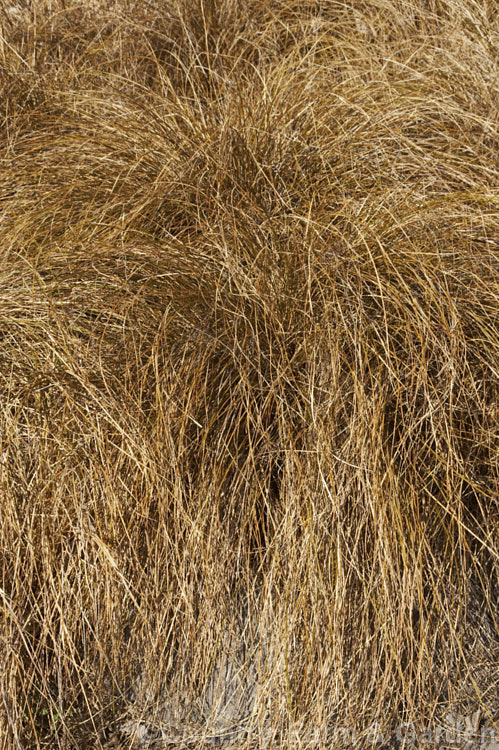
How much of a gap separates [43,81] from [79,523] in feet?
5.84

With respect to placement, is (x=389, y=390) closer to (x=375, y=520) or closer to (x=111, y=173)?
(x=375, y=520)

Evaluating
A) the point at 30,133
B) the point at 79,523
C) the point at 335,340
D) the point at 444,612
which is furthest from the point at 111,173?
the point at 444,612

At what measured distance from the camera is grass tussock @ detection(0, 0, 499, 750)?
1.65 m

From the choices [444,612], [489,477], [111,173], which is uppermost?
[111,173]

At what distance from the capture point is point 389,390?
1.78 metres

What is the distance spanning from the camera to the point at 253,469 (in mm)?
1688

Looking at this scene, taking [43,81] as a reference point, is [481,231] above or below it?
below

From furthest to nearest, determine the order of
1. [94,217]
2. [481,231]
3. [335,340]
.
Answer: [94,217], [481,231], [335,340]

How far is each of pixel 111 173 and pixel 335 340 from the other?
3.19 feet

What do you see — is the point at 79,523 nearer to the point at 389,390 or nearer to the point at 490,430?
the point at 389,390

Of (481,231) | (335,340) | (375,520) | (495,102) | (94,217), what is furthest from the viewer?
(495,102)

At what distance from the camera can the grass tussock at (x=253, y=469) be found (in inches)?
64.8

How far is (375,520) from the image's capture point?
1619mm

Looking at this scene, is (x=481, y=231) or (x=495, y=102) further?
(x=495, y=102)
